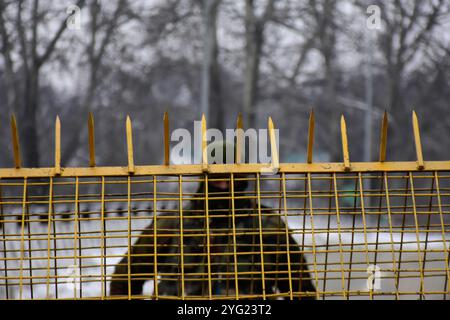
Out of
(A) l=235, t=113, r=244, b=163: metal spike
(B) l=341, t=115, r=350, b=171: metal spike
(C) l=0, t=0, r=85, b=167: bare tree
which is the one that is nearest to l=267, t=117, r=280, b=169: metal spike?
(A) l=235, t=113, r=244, b=163: metal spike

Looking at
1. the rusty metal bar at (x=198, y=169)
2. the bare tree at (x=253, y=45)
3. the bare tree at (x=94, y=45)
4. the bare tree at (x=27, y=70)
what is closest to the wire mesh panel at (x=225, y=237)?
the rusty metal bar at (x=198, y=169)

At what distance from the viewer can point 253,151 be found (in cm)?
583

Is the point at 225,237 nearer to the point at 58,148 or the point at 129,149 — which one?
the point at 129,149

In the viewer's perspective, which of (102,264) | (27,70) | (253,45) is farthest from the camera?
(253,45)

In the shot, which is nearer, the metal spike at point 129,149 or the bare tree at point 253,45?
the metal spike at point 129,149

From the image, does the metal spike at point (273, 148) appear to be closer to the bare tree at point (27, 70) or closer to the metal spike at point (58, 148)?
the metal spike at point (58, 148)

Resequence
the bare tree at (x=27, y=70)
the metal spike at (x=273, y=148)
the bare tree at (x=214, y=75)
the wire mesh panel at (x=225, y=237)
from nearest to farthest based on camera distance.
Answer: the wire mesh panel at (x=225, y=237)
the metal spike at (x=273, y=148)
the bare tree at (x=27, y=70)
the bare tree at (x=214, y=75)

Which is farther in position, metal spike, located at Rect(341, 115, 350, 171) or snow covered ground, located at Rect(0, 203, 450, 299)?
metal spike, located at Rect(341, 115, 350, 171)

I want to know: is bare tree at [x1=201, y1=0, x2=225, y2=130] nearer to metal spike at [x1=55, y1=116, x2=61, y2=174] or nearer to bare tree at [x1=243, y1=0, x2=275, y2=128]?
bare tree at [x1=243, y1=0, x2=275, y2=128]

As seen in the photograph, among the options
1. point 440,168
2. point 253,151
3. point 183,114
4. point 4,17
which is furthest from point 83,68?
point 440,168

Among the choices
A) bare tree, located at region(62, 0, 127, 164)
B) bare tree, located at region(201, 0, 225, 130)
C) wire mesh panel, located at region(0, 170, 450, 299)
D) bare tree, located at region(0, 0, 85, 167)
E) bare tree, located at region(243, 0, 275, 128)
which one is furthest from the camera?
bare tree, located at region(243, 0, 275, 128)

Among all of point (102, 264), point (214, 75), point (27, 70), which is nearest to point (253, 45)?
point (214, 75)

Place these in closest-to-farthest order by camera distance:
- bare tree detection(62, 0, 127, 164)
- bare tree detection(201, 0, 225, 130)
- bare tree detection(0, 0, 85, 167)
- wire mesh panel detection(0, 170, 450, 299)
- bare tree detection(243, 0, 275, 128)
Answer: wire mesh panel detection(0, 170, 450, 299)
bare tree detection(0, 0, 85, 167)
bare tree detection(62, 0, 127, 164)
bare tree detection(201, 0, 225, 130)
bare tree detection(243, 0, 275, 128)
